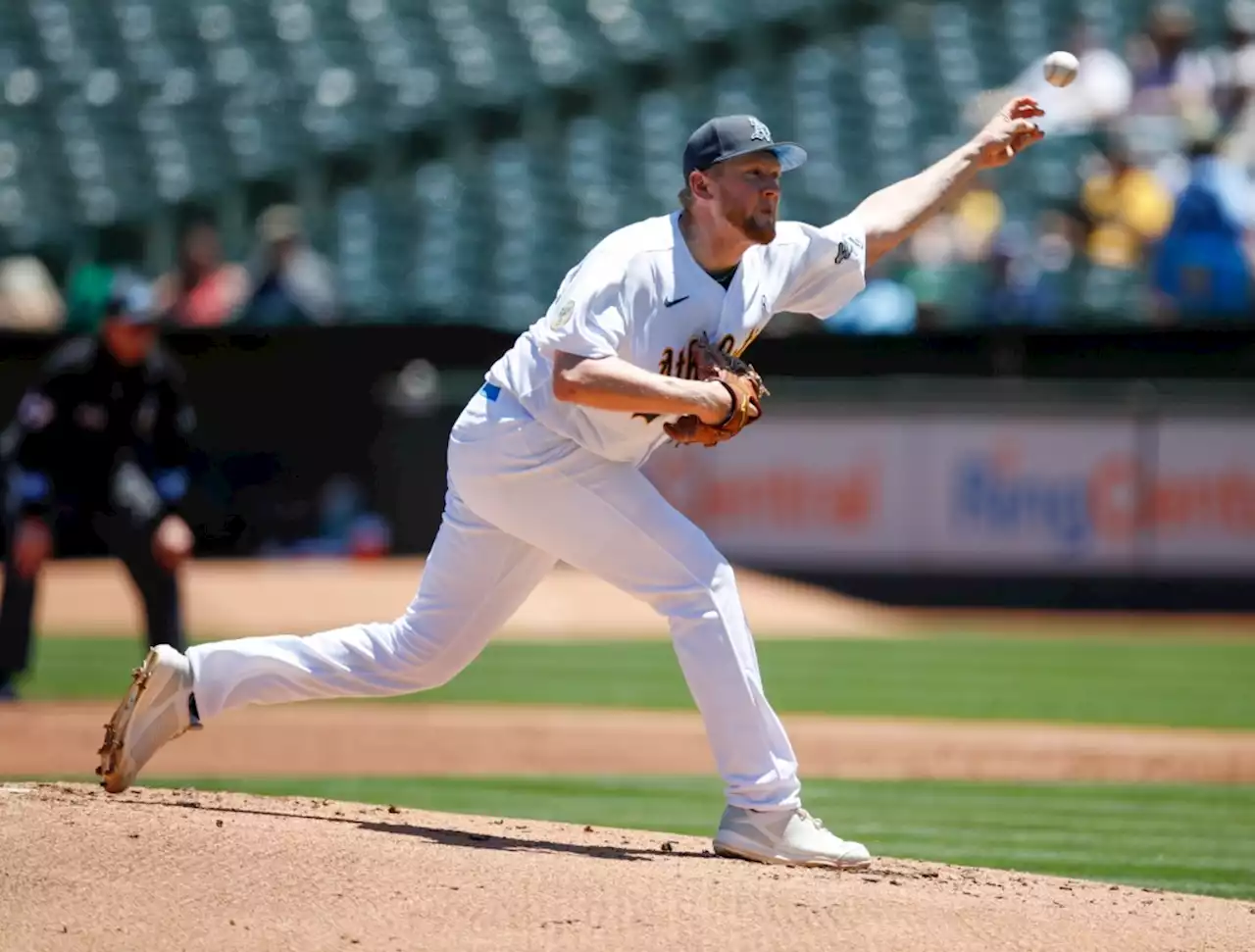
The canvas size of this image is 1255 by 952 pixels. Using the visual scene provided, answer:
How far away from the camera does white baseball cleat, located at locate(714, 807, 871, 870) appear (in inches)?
212

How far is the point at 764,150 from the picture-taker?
17.6ft

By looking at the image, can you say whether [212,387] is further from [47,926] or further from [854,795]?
[47,926]

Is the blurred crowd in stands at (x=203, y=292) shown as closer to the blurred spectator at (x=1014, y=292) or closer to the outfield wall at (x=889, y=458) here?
the outfield wall at (x=889, y=458)

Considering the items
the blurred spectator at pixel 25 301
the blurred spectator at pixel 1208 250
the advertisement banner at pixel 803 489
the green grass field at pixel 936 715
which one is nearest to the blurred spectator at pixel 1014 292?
the blurred spectator at pixel 1208 250

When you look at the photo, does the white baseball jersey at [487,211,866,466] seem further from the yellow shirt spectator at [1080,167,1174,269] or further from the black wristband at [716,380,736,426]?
the yellow shirt spectator at [1080,167,1174,269]

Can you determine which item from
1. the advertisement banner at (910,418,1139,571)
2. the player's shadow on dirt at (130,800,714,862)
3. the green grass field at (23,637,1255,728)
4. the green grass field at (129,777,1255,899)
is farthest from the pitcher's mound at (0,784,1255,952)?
the advertisement banner at (910,418,1139,571)

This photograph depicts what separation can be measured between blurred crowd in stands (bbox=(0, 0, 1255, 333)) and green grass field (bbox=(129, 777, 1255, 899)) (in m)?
7.34

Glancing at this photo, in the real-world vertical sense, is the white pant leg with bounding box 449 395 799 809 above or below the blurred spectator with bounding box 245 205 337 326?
below

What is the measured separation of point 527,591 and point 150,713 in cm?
112

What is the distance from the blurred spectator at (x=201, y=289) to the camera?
16.3 meters

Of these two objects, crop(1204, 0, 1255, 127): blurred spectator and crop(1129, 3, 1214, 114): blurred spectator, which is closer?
crop(1204, 0, 1255, 127): blurred spectator

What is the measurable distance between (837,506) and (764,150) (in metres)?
9.93

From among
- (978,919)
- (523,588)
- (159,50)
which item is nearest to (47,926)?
(523,588)

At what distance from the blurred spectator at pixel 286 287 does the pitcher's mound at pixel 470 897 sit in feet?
35.1
